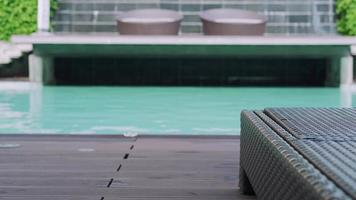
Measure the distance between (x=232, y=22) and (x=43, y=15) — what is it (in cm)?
265

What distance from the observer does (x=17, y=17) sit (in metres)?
10.7

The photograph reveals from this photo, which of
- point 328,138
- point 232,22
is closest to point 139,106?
point 232,22

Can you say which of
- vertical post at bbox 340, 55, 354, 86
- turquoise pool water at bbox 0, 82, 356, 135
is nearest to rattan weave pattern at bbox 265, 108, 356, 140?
turquoise pool water at bbox 0, 82, 356, 135

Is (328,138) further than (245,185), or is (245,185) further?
(245,185)

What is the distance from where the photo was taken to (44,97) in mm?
8172

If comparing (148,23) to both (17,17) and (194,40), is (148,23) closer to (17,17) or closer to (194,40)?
(194,40)

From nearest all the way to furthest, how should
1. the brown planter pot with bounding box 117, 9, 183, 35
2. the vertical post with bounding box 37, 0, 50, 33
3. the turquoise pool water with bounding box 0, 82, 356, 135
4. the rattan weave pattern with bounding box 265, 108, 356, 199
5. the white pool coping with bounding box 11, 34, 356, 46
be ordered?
the rattan weave pattern with bounding box 265, 108, 356, 199, the turquoise pool water with bounding box 0, 82, 356, 135, the white pool coping with bounding box 11, 34, 356, 46, the brown planter pot with bounding box 117, 9, 183, 35, the vertical post with bounding box 37, 0, 50, 33

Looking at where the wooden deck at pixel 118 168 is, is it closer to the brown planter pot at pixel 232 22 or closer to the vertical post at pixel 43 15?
the brown planter pot at pixel 232 22

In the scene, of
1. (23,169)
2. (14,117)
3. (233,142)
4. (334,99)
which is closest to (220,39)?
(334,99)

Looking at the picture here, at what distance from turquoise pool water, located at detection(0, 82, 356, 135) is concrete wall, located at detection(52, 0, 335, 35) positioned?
5.66 feet

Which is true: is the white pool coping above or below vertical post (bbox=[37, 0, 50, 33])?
below

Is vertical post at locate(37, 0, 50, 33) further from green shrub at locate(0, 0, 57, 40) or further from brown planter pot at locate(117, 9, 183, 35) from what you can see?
brown planter pot at locate(117, 9, 183, 35)

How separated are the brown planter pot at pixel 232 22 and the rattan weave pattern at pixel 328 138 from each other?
7650 millimetres

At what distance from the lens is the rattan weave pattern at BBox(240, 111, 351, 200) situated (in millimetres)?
1078
